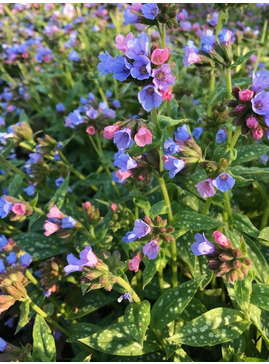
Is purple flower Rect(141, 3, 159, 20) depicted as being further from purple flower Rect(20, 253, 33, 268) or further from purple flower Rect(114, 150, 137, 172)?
purple flower Rect(20, 253, 33, 268)

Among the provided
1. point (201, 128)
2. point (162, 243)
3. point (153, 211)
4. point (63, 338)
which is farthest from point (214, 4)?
point (63, 338)

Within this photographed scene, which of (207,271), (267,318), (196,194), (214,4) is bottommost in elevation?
(267,318)

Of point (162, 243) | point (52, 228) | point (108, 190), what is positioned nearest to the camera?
point (162, 243)

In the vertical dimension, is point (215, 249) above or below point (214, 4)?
below

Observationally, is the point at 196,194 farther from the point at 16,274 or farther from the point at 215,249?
the point at 16,274

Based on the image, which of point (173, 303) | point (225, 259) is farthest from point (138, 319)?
point (225, 259)

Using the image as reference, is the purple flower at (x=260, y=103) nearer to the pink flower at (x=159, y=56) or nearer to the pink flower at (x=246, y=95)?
the pink flower at (x=246, y=95)

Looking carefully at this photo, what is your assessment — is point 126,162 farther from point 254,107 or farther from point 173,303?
point 173,303
